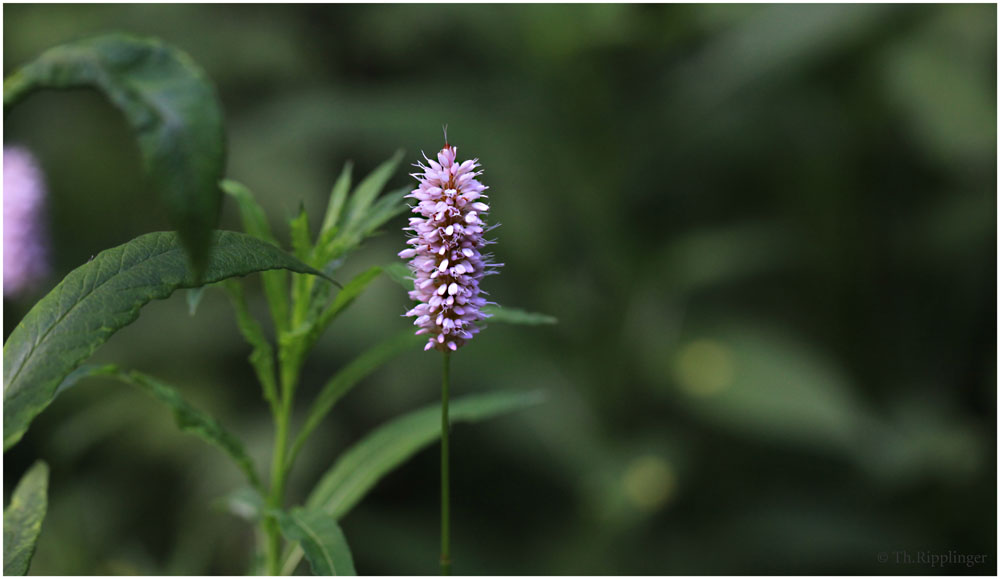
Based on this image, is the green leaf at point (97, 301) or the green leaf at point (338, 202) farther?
the green leaf at point (338, 202)

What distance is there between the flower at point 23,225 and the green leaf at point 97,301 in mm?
849

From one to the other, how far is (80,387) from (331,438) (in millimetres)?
616

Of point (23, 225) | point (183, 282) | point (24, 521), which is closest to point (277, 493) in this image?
point (24, 521)

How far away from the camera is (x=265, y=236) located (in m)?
0.89

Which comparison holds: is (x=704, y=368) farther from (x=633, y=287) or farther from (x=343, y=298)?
(x=343, y=298)

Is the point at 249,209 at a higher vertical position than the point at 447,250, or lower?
higher

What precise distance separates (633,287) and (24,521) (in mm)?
1549

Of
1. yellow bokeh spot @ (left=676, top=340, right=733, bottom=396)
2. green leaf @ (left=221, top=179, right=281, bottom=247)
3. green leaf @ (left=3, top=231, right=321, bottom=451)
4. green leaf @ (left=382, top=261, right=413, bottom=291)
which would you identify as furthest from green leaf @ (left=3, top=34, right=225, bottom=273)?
yellow bokeh spot @ (left=676, top=340, right=733, bottom=396)

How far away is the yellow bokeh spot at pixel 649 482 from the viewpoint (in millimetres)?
1914

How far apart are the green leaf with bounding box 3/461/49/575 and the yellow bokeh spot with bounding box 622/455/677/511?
132 cm

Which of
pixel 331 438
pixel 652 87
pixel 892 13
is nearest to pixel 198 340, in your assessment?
pixel 331 438

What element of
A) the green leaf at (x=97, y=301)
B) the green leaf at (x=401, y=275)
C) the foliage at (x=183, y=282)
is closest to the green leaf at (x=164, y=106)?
the foliage at (x=183, y=282)

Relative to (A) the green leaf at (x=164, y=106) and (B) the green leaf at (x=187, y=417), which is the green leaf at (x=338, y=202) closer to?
(B) the green leaf at (x=187, y=417)

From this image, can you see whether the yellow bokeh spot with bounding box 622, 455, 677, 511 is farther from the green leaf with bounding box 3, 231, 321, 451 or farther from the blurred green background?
the green leaf with bounding box 3, 231, 321, 451
